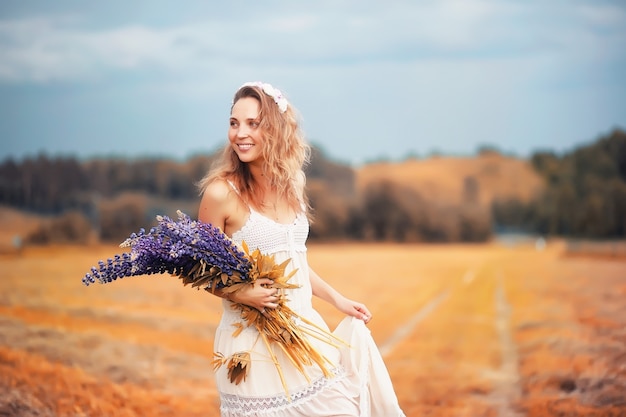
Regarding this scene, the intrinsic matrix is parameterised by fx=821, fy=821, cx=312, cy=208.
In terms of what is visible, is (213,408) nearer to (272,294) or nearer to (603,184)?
(272,294)

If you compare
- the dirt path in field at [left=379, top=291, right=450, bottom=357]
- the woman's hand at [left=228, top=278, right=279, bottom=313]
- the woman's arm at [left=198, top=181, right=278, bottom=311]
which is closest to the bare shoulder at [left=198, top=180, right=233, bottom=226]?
the woman's arm at [left=198, top=181, right=278, bottom=311]

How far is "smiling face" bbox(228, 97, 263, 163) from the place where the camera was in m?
2.44

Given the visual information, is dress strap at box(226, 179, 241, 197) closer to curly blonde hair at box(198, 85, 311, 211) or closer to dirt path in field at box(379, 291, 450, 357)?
curly blonde hair at box(198, 85, 311, 211)

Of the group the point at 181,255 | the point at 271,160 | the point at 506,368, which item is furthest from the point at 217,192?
the point at 506,368

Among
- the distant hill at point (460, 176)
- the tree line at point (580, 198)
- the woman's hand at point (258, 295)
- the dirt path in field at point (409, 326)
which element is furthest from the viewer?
the distant hill at point (460, 176)

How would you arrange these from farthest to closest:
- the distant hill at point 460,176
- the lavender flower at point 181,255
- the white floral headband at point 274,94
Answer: the distant hill at point 460,176 < the white floral headband at point 274,94 < the lavender flower at point 181,255

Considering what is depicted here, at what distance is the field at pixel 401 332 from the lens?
552 cm

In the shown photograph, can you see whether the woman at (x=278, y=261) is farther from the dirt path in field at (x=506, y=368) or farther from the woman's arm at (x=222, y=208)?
the dirt path in field at (x=506, y=368)

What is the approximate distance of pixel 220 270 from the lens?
2.23 meters

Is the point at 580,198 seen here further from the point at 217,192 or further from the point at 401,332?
the point at 217,192

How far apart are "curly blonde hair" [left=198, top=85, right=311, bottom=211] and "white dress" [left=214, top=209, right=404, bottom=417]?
0.08 metres

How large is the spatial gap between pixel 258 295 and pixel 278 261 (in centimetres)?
18

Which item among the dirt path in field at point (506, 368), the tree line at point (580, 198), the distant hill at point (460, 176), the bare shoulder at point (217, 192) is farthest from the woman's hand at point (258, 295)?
the distant hill at point (460, 176)

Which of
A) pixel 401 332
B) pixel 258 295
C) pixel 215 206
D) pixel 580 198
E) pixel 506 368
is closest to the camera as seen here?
pixel 258 295
